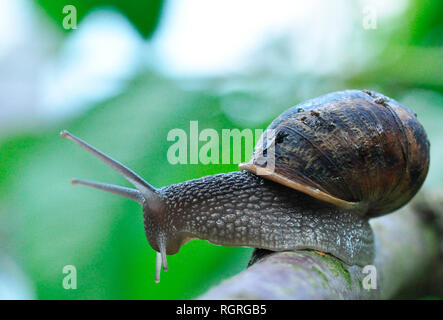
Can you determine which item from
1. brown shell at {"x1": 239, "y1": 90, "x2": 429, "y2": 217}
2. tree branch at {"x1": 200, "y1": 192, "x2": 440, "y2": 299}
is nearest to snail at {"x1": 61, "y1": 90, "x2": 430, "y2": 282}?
brown shell at {"x1": 239, "y1": 90, "x2": 429, "y2": 217}

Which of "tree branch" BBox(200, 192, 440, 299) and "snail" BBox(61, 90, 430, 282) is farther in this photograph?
"snail" BBox(61, 90, 430, 282)

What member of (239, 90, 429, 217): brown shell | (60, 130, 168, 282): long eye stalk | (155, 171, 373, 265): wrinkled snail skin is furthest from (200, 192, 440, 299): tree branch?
(60, 130, 168, 282): long eye stalk

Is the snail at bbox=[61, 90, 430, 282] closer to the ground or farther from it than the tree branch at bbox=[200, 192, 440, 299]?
farther from it

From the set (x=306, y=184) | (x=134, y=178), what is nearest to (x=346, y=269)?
(x=306, y=184)

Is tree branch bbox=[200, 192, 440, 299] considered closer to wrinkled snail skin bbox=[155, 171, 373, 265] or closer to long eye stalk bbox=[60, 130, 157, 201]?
wrinkled snail skin bbox=[155, 171, 373, 265]

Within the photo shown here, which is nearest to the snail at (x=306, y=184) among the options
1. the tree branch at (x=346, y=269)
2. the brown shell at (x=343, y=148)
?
the brown shell at (x=343, y=148)

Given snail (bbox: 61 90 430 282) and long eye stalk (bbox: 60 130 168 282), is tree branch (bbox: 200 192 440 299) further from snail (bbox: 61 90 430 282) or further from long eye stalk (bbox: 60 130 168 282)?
long eye stalk (bbox: 60 130 168 282)

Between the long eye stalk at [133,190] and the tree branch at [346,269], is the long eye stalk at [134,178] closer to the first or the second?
the long eye stalk at [133,190]
